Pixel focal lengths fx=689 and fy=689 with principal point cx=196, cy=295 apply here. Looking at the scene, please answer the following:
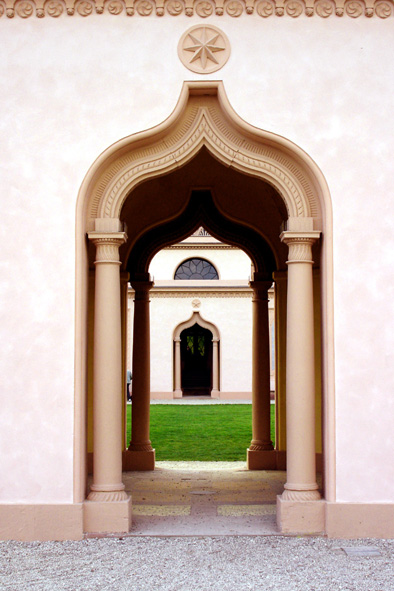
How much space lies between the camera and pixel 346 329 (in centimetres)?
802

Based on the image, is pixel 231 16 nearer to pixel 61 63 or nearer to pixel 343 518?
pixel 61 63

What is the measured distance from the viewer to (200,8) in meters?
8.27

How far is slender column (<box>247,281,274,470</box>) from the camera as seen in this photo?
1292 centimetres

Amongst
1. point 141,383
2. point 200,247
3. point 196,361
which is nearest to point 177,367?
point 196,361

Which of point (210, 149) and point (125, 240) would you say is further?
point (210, 149)

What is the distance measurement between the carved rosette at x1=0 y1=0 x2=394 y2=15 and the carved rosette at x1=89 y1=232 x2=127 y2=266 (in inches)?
104

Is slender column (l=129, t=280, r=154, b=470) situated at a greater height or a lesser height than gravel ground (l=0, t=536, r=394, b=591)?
greater

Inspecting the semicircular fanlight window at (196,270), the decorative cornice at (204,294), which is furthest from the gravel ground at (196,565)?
the semicircular fanlight window at (196,270)

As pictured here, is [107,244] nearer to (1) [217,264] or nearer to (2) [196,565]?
(2) [196,565]

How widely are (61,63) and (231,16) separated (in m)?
2.12

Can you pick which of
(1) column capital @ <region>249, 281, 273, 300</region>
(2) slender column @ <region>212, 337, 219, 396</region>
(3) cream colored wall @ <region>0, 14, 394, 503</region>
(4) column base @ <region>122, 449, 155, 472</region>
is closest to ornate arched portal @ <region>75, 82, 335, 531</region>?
(3) cream colored wall @ <region>0, 14, 394, 503</region>

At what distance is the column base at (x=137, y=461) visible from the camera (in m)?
12.7

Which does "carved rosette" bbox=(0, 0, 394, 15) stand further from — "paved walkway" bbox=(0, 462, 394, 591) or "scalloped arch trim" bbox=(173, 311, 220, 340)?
"scalloped arch trim" bbox=(173, 311, 220, 340)

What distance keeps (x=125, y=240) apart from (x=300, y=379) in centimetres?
270
